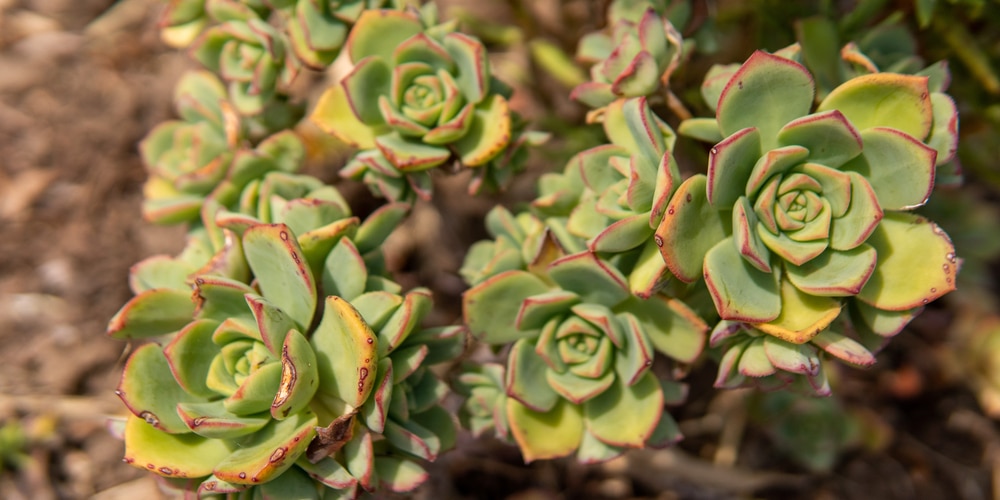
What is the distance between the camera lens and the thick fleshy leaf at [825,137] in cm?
139

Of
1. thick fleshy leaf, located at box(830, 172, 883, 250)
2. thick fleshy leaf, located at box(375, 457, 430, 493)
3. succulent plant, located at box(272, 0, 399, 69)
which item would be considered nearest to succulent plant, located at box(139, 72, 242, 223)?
succulent plant, located at box(272, 0, 399, 69)

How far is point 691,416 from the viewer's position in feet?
9.23

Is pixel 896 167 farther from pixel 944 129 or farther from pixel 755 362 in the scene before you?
pixel 755 362

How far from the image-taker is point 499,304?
5.50 feet

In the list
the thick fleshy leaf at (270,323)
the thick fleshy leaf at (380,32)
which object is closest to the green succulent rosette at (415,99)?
the thick fleshy leaf at (380,32)

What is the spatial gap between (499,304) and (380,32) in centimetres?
68

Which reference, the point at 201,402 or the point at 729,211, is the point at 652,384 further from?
the point at 201,402

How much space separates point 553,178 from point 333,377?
28.3 inches

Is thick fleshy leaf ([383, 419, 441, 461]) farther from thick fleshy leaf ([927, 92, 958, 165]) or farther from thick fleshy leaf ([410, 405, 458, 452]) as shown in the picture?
thick fleshy leaf ([927, 92, 958, 165])

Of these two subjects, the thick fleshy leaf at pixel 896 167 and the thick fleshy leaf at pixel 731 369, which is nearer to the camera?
the thick fleshy leaf at pixel 896 167

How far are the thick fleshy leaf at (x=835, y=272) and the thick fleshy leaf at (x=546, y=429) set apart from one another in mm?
569

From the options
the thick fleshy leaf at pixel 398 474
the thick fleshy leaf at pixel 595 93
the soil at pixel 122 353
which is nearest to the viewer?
the thick fleshy leaf at pixel 398 474

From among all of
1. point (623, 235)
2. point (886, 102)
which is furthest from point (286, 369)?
point (886, 102)

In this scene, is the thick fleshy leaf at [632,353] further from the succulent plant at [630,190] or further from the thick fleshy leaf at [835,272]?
the thick fleshy leaf at [835,272]
